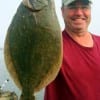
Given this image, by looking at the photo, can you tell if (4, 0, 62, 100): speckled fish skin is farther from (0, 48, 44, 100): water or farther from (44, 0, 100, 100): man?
(44, 0, 100, 100): man

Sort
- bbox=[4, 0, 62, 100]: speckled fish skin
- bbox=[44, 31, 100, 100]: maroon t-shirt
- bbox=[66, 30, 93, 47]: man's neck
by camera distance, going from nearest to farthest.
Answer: bbox=[4, 0, 62, 100]: speckled fish skin < bbox=[44, 31, 100, 100]: maroon t-shirt < bbox=[66, 30, 93, 47]: man's neck

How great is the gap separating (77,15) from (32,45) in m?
0.82

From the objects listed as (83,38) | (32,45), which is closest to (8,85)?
(83,38)

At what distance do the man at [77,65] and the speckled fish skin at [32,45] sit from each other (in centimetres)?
55

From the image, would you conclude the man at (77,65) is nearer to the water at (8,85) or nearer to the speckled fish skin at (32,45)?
the water at (8,85)

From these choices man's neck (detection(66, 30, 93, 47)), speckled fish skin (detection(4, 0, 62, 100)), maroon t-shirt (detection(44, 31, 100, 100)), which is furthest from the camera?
man's neck (detection(66, 30, 93, 47))

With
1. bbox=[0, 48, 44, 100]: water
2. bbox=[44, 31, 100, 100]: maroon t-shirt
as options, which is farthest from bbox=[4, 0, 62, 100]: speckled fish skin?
bbox=[44, 31, 100, 100]: maroon t-shirt

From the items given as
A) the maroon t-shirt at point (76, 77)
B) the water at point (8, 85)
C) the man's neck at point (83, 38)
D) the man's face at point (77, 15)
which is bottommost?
the water at point (8, 85)

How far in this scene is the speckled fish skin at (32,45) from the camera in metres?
2.55

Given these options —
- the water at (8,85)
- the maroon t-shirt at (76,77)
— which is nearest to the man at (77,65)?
the maroon t-shirt at (76,77)

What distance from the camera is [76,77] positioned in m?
3.22

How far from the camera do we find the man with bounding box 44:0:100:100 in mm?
3215

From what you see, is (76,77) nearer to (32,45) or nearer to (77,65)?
(77,65)

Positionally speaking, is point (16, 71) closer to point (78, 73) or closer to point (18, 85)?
point (18, 85)
